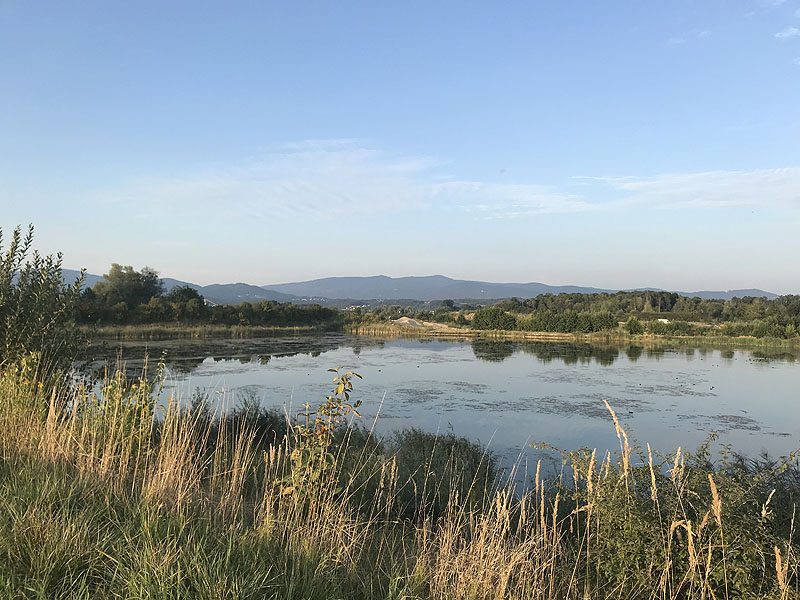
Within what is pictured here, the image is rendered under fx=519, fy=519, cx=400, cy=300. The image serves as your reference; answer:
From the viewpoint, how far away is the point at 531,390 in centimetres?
1783

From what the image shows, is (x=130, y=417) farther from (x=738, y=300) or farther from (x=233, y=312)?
(x=738, y=300)

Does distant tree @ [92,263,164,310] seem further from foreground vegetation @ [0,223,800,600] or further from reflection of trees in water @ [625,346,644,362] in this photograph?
foreground vegetation @ [0,223,800,600]

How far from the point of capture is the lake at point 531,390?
1157 centimetres

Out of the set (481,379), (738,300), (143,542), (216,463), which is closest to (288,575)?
(143,542)

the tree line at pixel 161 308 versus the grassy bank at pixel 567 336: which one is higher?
the tree line at pixel 161 308

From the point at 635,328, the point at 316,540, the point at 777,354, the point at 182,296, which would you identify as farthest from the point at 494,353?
the point at 316,540

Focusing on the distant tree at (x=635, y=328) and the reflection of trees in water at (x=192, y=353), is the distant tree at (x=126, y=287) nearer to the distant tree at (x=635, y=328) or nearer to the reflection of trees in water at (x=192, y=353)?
the reflection of trees in water at (x=192, y=353)

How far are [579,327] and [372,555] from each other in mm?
46241

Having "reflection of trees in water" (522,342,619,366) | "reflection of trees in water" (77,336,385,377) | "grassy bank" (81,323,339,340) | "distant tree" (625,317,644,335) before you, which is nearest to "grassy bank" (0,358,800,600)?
"reflection of trees in water" (77,336,385,377)

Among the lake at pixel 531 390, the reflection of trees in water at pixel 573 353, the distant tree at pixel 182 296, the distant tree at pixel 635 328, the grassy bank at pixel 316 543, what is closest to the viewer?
the grassy bank at pixel 316 543

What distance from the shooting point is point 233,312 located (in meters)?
46.4

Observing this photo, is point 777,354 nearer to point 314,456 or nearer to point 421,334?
point 421,334

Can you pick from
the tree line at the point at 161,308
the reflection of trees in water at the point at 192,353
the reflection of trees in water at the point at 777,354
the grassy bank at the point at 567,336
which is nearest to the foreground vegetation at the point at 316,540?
the reflection of trees in water at the point at 192,353

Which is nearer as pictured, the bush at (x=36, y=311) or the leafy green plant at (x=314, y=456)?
the leafy green plant at (x=314, y=456)
